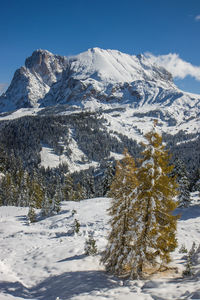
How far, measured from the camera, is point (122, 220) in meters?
16.8

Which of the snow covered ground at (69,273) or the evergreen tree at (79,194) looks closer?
the snow covered ground at (69,273)

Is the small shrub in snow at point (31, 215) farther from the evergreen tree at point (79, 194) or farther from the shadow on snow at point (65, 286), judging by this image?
the evergreen tree at point (79, 194)

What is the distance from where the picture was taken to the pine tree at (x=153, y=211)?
14.7 m

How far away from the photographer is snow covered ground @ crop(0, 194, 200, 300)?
1258cm

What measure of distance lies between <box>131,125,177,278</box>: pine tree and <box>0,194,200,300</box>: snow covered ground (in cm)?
159

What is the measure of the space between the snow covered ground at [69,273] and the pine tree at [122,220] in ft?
3.62

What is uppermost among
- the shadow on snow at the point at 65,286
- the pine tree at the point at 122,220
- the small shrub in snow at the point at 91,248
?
the pine tree at the point at 122,220

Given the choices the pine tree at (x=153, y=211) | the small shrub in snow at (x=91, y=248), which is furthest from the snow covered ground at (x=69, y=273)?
the pine tree at (x=153, y=211)

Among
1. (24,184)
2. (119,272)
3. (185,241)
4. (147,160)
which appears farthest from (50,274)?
(24,184)

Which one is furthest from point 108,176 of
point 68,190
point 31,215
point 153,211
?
point 153,211

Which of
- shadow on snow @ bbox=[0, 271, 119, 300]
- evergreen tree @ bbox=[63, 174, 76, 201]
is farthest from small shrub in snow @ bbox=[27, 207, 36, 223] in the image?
evergreen tree @ bbox=[63, 174, 76, 201]

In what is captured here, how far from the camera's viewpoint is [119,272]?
53.1 ft

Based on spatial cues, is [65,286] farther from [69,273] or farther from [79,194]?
[79,194]

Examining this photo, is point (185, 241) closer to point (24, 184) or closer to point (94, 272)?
point (94, 272)
